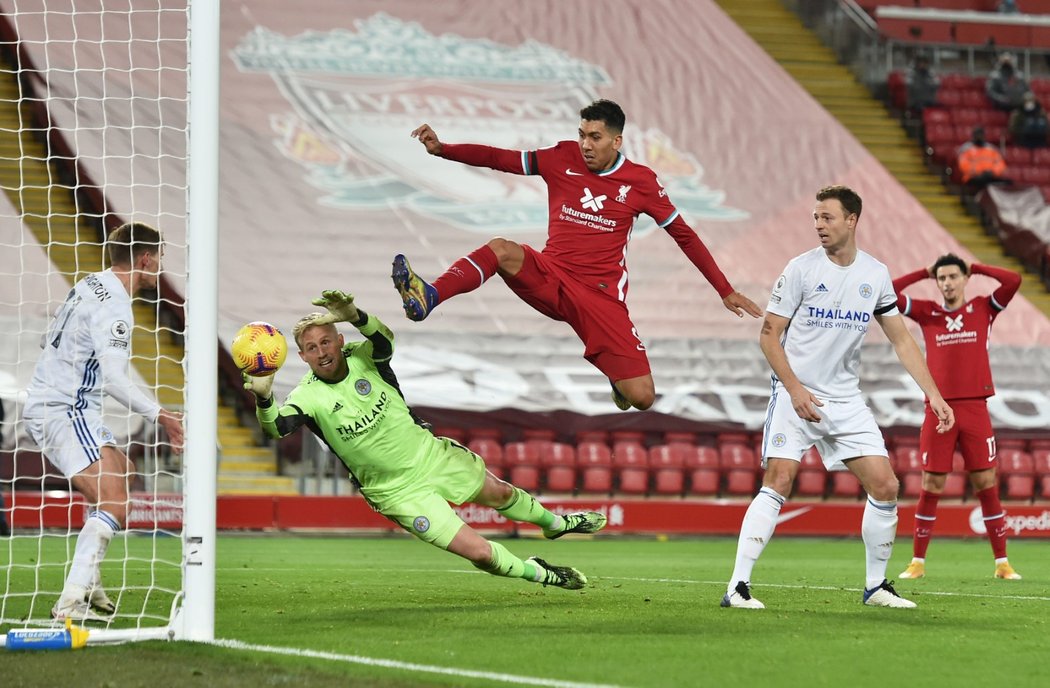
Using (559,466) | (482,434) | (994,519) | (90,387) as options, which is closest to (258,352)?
(90,387)

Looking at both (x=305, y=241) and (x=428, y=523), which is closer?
(x=428, y=523)

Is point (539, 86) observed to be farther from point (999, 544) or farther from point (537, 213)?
point (999, 544)

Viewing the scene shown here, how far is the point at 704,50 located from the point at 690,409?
320 inches

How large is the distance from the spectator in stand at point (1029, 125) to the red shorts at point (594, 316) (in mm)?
19293

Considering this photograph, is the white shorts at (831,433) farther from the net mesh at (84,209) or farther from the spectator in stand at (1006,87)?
the spectator in stand at (1006,87)

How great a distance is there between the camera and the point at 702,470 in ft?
64.7

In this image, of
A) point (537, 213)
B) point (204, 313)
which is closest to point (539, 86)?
point (537, 213)

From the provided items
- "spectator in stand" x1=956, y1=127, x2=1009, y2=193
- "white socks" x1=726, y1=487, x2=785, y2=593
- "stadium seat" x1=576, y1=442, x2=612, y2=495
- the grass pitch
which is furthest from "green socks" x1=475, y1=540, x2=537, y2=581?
"spectator in stand" x1=956, y1=127, x2=1009, y2=193

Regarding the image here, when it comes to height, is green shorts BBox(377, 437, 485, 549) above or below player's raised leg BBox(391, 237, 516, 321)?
below

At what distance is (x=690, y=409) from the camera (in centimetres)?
2077

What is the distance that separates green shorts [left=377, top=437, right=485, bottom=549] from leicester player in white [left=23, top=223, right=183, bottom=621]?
4.32 ft

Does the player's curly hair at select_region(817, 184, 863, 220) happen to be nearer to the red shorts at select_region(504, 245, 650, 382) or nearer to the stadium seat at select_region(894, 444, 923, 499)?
the red shorts at select_region(504, 245, 650, 382)

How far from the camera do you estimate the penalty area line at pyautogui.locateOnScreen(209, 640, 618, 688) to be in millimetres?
5266

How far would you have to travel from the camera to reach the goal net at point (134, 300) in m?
6.45
